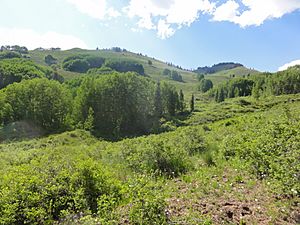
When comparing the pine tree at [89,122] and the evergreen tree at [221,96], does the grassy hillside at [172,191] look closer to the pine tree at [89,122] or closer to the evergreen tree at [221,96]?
the pine tree at [89,122]

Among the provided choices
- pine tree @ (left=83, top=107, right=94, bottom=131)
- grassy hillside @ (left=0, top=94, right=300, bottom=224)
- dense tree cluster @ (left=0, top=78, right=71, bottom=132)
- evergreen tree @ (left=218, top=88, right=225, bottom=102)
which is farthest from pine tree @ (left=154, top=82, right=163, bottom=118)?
grassy hillside @ (left=0, top=94, right=300, bottom=224)

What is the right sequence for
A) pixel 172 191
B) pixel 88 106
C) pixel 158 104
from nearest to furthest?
pixel 172 191
pixel 88 106
pixel 158 104

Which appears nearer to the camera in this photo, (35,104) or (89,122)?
(89,122)

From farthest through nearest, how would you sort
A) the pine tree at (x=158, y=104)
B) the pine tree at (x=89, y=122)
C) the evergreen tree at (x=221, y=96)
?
the evergreen tree at (x=221, y=96) → the pine tree at (x=158, y=104) → the pine tree at (x=89, y=122)

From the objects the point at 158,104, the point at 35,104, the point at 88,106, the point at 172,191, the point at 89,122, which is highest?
the point at 172,191

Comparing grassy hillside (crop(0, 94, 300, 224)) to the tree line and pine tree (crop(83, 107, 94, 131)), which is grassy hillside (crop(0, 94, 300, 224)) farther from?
the tree line

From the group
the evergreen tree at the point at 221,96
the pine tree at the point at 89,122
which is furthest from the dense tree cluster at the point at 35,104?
the evergreen tree at the point at 221,96

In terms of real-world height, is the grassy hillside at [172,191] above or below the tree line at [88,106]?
above

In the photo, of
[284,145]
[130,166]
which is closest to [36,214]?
[130,166]

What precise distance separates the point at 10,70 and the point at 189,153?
101036 millimetres

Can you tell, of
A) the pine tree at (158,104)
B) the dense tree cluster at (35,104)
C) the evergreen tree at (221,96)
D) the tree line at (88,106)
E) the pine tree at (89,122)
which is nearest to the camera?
the pine tree at (89,122)

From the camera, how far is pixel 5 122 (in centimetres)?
5894

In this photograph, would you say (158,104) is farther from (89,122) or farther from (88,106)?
(89,122)

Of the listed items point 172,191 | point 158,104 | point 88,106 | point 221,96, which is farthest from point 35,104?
point 221,96
